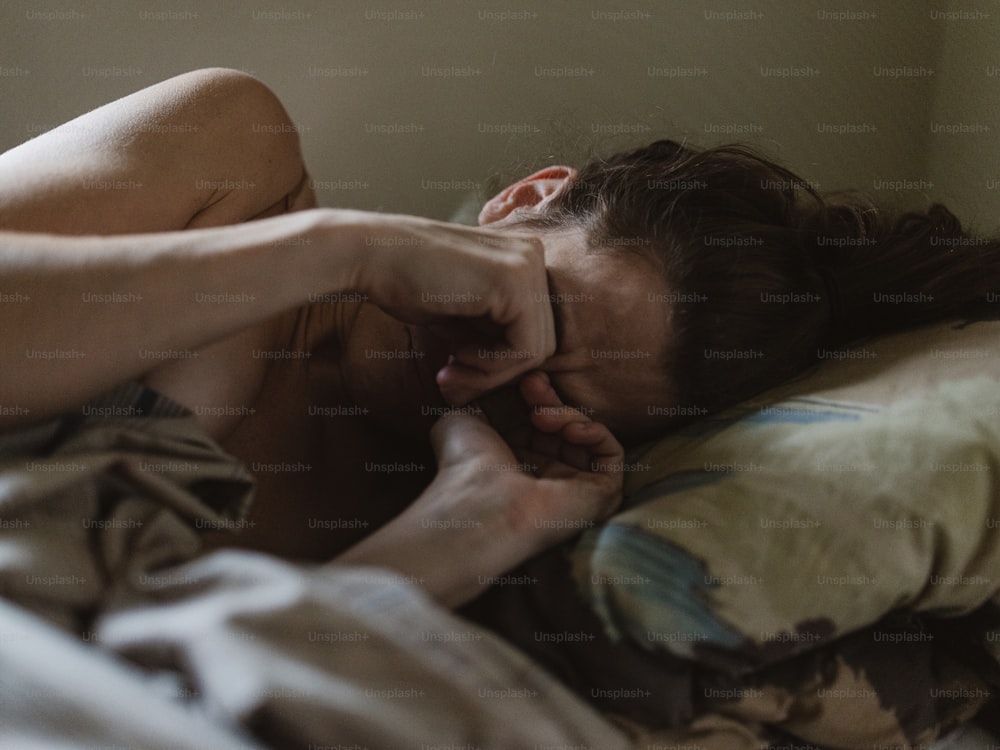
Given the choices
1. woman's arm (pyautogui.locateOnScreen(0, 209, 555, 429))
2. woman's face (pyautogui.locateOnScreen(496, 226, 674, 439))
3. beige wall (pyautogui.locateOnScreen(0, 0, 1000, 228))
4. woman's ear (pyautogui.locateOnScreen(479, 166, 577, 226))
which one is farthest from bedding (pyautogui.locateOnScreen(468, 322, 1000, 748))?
beige wall (pyautogui.locateOnScreen(0, 0, 1000, 228))

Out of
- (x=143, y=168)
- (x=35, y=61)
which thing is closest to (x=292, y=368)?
(x=143, y=168)

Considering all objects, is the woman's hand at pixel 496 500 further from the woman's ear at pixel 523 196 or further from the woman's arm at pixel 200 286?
the woman's ear at pixel 523 196

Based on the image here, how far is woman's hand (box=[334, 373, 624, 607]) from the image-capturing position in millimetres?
666

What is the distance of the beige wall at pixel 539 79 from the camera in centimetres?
143

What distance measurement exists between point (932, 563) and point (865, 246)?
455 mm

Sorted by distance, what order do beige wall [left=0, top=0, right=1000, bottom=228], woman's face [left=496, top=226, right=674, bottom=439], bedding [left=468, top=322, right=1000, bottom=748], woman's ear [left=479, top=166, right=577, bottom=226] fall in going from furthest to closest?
beige wall [left=0, top=0, right=1000, bottom=228], woman's ear [left=479, top=166, right=577, bottom=226], woman's face [left=496, top=226, right=674, bottom=439], bedding [left=468, top=322, right=1000, bottom=748]

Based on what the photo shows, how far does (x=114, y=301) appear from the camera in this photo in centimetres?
68

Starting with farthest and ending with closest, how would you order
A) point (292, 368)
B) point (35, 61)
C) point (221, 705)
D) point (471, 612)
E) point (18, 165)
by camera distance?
point (35, 61)
point (292, 368)
point (18, 165)
point (471, 612)
point (221, 705)

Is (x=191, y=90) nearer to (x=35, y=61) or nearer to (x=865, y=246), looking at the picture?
(x=35, y=61)

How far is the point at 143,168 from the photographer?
91 cm

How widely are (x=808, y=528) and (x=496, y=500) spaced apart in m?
0.24

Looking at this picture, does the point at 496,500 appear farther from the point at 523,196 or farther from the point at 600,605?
the point at 523,196

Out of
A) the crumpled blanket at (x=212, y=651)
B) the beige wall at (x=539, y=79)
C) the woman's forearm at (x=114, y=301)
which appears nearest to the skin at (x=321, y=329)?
the woman's forearm at (x=114, y=301)

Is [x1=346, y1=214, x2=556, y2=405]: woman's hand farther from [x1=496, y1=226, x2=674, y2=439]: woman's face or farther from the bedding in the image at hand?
the bedding
